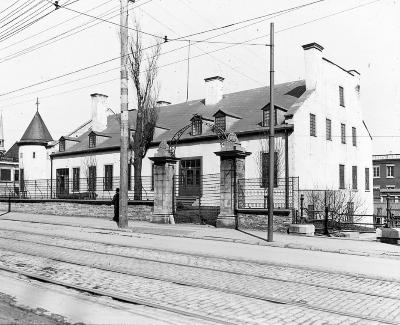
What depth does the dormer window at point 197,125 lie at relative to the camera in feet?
102

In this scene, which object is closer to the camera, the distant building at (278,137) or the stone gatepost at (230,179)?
the stone gatepost at (230,179)

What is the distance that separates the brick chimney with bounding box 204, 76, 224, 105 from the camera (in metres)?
35.7

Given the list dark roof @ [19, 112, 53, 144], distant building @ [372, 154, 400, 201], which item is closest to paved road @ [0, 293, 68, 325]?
dark roof @ [19, 112, 53, 144]

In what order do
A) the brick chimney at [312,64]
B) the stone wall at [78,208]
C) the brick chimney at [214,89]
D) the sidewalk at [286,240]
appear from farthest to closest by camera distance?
the brick chimney at [214,89] < the brick chimney at [312,64] < the stone wall at [78,208] < the sidewalk at [286,240]

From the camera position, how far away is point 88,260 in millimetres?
10352

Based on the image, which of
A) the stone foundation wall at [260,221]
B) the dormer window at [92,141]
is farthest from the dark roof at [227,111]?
the stone foundation wall at [260,221]

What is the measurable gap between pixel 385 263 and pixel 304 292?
4.53 m

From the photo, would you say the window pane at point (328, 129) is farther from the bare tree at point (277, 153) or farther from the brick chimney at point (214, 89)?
the brick chimney at point (214, 89)

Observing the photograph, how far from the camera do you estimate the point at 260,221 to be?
17969 mm

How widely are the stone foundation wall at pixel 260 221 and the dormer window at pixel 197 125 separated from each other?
13.6 metres

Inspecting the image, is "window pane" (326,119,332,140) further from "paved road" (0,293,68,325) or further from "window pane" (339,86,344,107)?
"paved road" (0,293,68,325)

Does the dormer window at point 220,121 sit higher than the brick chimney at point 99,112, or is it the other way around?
the brick chimney at point 99,112

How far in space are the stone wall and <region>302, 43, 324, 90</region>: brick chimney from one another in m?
14.2

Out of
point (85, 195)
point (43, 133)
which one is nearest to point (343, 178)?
point (85, 195)
